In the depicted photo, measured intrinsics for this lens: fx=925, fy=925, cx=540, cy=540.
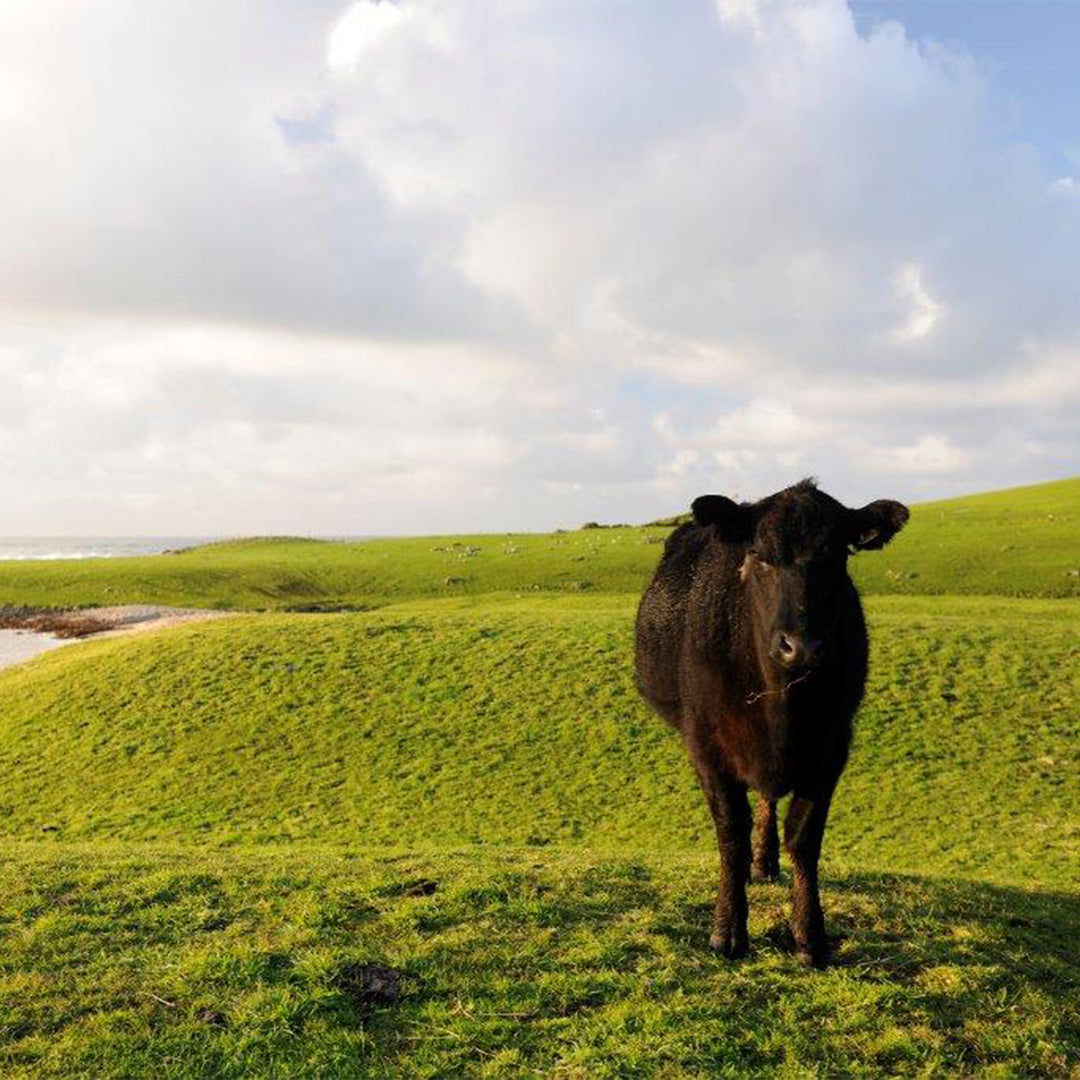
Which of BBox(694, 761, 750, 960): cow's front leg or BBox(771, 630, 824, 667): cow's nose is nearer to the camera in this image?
BBox(771, 630, 824, 667): cow's nose

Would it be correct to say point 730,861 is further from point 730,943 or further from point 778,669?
point 778,669

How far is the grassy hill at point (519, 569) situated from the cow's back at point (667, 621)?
3563cm

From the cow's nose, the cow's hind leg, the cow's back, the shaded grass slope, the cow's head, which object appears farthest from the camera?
the shaded grass slope

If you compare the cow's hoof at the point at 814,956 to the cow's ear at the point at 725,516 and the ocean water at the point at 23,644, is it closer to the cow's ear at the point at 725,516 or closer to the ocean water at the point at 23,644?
the cow's ear at the point at 725,516

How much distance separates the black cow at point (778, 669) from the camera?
6582 millimetres

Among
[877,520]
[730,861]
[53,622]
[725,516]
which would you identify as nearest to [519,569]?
[53,622]

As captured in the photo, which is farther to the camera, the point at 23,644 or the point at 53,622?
the point at 53,622

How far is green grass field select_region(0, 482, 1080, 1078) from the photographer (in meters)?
6.17

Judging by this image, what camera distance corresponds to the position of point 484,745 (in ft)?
70.9

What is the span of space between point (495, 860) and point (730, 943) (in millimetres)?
4460

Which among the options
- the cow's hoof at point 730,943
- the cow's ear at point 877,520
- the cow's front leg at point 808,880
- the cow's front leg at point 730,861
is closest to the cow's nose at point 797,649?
the cow's ear at point 877,520

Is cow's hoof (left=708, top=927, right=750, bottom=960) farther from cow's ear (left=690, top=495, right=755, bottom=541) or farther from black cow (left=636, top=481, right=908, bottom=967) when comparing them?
cow's ear (left=690, top=495, right=755, bottom=541)

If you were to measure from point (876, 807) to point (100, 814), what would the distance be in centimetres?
1562

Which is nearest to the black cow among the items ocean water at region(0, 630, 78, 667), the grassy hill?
ocean water at region(0, 630, 78, 667)
